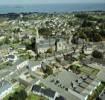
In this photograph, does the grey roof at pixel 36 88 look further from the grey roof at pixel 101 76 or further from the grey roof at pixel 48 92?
the grey roof at pixel 101 76

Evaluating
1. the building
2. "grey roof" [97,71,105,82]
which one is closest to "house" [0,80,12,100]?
the building

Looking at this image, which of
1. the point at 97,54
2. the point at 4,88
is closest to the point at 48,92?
the point at 4,88

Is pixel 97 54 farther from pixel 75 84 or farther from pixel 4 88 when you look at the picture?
pixel 4 88

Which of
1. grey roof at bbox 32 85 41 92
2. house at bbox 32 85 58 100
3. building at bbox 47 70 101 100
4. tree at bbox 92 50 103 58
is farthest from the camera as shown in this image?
tree at bbox 92 50 103 58

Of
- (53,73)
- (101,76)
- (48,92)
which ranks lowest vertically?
(53,73)

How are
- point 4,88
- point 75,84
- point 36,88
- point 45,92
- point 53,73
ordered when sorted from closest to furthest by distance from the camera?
point 45,92 < point 4,88 < point 36,88 < point 75,84 < point 53,73

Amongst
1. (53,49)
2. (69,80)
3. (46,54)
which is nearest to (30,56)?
(46,54)

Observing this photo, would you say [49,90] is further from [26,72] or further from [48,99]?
[26,72]

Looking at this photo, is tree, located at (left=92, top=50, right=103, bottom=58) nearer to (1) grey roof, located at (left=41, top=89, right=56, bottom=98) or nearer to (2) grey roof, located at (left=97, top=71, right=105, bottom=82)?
(2) grey roof, located at (left=97, top=71, right=105, bottom=82)
